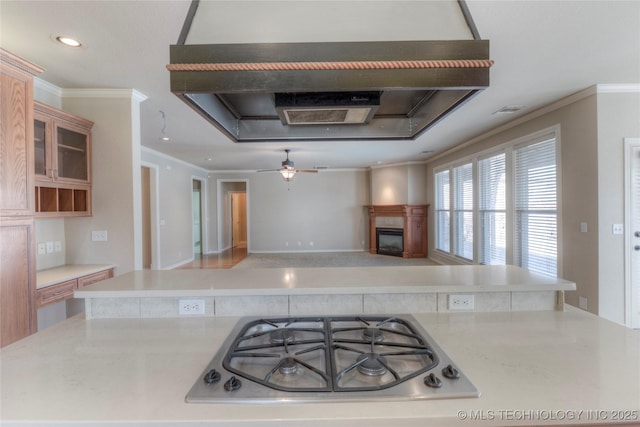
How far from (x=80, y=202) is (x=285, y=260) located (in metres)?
4.79

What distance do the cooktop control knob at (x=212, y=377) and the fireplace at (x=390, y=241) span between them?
6.93 meters

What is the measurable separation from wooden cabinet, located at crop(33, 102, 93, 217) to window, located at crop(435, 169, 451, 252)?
614cm

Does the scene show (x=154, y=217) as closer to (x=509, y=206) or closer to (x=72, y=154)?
(x=72, y=154)

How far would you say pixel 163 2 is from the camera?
1.63 metres

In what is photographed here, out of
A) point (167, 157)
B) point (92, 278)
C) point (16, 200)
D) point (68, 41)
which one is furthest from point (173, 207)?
point (68, 41)

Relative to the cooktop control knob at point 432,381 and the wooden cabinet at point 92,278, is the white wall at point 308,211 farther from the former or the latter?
the cooktop control knob at point 432,381

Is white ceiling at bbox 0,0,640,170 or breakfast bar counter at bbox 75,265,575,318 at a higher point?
white ceiling at bbox 0,0,640,170

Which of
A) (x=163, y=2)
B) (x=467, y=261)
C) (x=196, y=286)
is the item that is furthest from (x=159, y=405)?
(x=467, y=261)

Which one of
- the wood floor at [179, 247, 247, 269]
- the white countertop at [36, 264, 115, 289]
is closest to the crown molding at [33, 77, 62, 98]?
the white countertop at [36, 264, 115, 289]

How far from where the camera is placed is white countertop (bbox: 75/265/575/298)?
3.90 feet

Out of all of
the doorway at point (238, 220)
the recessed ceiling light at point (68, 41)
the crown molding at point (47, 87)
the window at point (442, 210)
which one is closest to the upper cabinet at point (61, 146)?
the crown molding at point (47, 87)

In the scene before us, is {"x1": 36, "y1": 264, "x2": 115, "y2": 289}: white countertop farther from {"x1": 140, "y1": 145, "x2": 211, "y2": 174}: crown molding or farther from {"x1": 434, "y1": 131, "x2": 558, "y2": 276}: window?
{"x1": 434, "y1": 131, "x2": 558, "y2": 276}: window

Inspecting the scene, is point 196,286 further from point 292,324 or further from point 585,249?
point 585,249

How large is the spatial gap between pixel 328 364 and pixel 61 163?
3.02 meters
